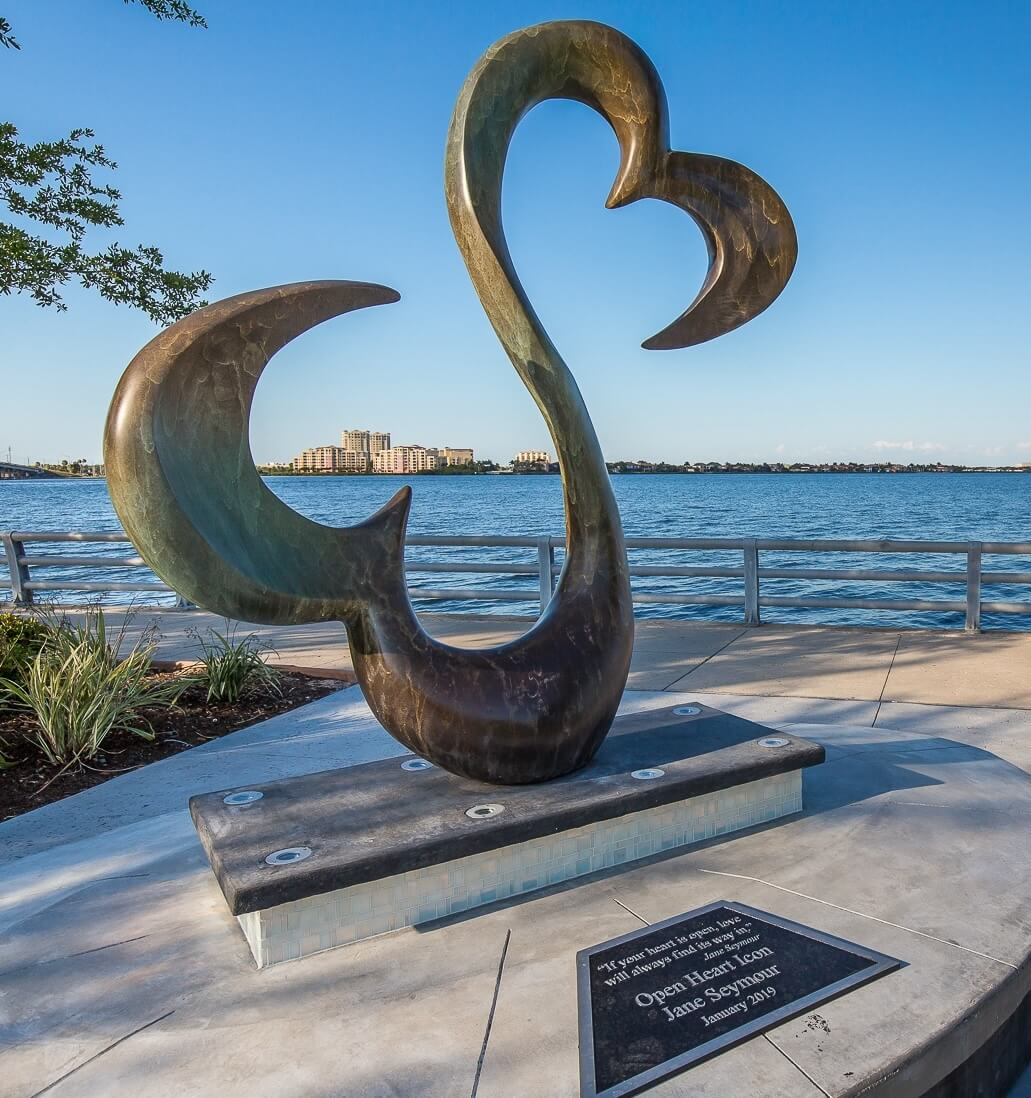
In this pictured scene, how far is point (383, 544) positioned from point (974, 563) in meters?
7.07

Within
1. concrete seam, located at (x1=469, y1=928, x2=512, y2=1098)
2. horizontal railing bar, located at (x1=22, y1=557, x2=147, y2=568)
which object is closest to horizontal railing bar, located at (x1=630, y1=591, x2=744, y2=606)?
horizontal railing bar, located at (x1=22, y1=557, x2=147, y2=568)

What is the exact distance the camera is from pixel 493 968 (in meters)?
2.79

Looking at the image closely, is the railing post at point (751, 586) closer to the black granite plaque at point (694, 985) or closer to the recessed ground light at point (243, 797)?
the black granite plaque at point (694, 985)

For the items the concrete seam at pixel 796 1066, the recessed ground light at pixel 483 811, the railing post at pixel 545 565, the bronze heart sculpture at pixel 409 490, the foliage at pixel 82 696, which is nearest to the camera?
the concrete seam at pixel 796 1066

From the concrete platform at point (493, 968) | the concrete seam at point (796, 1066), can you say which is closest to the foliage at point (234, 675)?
the concrete platform at point (493, 968)

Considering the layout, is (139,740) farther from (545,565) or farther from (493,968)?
(545,565)

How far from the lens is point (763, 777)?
12.2ft

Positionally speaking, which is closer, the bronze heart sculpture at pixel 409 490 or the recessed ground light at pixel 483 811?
the bronze heart sculpture at pixel 409 490

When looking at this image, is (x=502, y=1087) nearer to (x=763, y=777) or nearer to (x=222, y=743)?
(x=763, y=777)

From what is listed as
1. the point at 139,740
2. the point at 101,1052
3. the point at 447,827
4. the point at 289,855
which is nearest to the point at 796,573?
the point at 139,740

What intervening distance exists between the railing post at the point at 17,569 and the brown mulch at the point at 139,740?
5.94m

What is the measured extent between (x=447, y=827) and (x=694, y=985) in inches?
37.9

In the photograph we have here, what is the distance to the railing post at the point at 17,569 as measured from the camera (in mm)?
11906

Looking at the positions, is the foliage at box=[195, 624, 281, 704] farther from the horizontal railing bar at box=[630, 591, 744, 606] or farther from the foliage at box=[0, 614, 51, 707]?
the horizontal railing bar at box=[630, 591, 744, 606]
